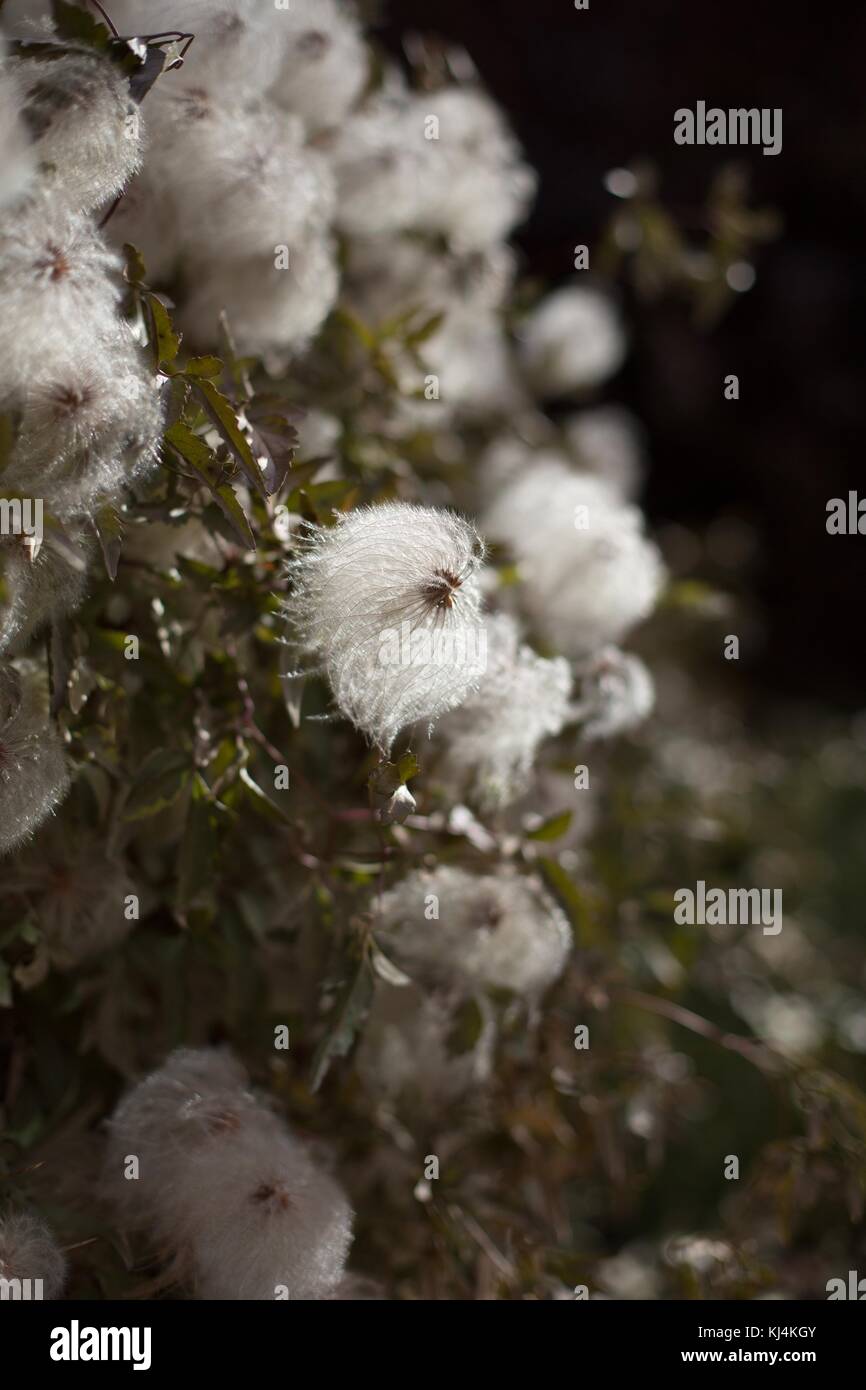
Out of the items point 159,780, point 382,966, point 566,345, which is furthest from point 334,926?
point 566,345

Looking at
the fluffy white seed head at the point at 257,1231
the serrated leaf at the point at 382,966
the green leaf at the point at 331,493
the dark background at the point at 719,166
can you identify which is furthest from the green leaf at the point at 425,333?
the dark background at the point at 719,166

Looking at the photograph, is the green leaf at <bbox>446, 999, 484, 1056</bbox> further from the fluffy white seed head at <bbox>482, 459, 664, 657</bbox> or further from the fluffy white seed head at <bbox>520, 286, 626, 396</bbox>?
the fluffy white seed head at <bbox>520, 286, 626, 396</bbox>

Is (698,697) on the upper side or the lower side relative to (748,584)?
lower

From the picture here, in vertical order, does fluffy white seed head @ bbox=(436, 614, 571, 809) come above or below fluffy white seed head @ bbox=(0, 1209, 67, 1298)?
above

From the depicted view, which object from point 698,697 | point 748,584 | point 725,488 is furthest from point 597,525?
point 725,488

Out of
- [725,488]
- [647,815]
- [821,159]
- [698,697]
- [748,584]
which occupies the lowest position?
[647,815]

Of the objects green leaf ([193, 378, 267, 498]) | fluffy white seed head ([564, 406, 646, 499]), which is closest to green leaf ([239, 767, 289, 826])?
green leaf ([193, 378, 267, 498])

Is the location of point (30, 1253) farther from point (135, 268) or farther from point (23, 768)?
point (135, 268)
